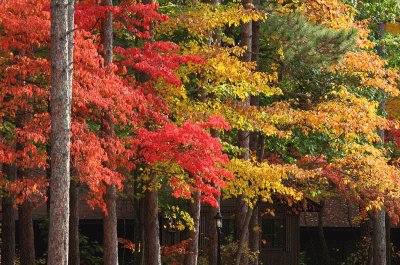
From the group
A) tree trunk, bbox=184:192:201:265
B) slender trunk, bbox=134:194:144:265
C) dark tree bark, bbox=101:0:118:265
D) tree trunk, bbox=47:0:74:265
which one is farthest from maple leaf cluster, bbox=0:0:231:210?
slender trunk, bbox=134:194:144:265

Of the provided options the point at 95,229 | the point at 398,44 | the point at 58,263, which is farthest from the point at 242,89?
the point at 95,229

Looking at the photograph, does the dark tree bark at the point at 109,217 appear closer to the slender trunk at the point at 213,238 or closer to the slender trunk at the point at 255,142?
the slender trunk at the point at 213,238

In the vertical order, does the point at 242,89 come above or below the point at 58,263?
above

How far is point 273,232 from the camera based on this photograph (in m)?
43.8

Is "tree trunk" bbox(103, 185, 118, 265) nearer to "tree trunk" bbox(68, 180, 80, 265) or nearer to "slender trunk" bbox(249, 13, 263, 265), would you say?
"tree trunk" bbox(68, 180, 80, 265)

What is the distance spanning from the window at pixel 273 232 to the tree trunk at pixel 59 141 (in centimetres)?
2647

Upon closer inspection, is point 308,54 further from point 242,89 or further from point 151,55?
point 151,55

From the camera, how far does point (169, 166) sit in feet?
77.0

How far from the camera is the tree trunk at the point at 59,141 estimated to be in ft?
58.2

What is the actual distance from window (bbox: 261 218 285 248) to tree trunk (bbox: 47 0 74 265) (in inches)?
1042

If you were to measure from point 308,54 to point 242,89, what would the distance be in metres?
3.24

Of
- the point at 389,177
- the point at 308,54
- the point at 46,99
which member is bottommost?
the point at 389,177

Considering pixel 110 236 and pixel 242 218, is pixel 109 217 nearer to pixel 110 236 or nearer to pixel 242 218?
pixel 110 236

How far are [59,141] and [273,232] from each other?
27130 mm
